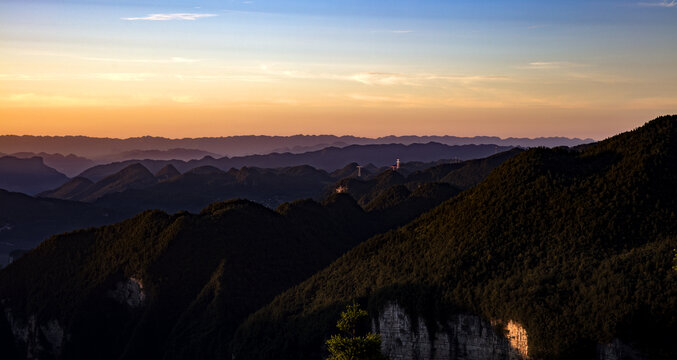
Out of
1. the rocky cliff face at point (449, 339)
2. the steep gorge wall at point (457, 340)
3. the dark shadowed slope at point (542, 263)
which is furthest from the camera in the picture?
the rocky cliff face at point (449, 339)

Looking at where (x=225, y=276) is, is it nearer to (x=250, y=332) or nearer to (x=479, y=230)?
(x=250, y=332)

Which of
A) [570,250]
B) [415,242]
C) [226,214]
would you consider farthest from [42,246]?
[570,250]

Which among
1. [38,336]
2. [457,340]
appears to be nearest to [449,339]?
[457,340]

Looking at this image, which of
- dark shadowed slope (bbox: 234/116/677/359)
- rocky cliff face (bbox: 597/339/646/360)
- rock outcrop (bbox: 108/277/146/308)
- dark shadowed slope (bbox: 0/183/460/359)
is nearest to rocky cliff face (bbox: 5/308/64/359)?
dark shadowed slope (bbox: 0/183/460/359)

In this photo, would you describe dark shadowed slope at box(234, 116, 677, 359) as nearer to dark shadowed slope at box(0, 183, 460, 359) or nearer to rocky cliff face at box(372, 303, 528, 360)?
rocky cliff face at box(372, 303, 528, 360)

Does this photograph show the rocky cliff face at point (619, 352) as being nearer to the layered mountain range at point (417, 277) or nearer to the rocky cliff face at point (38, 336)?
the layered mountain range at point (417, 277)

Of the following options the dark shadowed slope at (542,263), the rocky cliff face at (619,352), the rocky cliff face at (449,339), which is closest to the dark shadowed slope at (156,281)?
A: the dark shadowed slope at (542,263)
